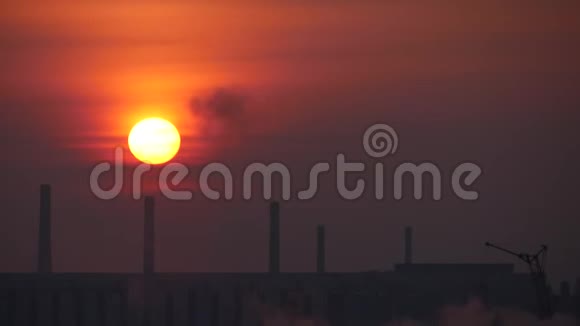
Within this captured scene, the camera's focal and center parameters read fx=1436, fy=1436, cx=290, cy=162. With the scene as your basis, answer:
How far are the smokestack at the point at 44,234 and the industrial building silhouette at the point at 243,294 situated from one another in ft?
20.7

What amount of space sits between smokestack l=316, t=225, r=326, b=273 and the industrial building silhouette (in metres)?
12.1

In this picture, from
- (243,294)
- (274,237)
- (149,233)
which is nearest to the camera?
(243,294)

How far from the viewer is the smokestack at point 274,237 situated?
91.3 metres

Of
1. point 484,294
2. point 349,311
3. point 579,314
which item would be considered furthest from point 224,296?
point 579,314

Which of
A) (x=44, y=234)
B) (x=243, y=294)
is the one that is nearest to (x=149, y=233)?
(x=44, y=234)

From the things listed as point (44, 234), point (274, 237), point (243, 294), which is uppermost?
point (44, 234)

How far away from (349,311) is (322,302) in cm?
195

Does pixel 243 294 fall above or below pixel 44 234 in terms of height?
below

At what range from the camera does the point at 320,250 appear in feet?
329

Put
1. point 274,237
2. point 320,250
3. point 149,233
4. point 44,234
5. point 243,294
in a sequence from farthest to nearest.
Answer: point 320,250
point 44,234
point 274,237
point 149,233
point 243,294

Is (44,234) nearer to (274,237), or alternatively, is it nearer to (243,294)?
(274,237)

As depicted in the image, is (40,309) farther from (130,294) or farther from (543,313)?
(543,313)

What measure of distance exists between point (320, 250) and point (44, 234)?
1944 centimetres

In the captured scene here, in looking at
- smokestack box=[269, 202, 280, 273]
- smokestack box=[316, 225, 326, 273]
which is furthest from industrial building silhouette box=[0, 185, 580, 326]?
smokestack box=[316, 225, 326, 273]
